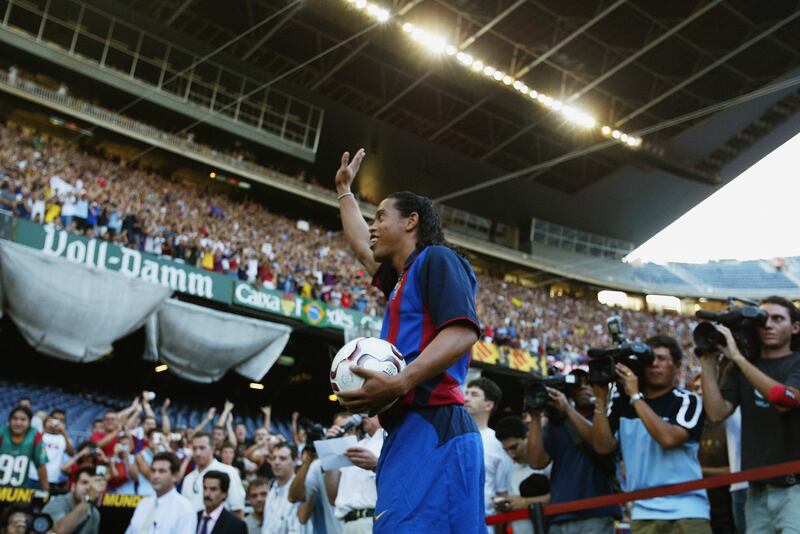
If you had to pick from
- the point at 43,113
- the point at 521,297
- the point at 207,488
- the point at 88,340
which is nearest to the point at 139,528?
the point at 207,488

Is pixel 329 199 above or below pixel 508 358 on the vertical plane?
above

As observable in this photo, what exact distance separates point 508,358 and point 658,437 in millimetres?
20148

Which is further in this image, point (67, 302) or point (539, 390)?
point (67, 302)

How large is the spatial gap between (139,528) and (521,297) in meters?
28.7

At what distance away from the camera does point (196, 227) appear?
21.4m

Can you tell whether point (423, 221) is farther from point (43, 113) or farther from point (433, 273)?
point (43, 113)

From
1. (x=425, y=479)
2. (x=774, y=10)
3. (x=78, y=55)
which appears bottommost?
(x=425, y=479)

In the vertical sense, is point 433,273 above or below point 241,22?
below

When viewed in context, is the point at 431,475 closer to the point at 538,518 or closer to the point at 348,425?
the point at 538,518

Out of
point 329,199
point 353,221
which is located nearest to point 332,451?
point 353,221

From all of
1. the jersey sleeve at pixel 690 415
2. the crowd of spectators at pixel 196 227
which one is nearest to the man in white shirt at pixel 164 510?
the jersey sleeve at pixel 690 415

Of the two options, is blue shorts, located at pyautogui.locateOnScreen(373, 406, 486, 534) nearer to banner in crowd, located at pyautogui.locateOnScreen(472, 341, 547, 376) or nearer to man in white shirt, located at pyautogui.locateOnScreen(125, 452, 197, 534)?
man in white shirt, located at pyautogui.locateOnScreen(125, 452, 197, 534)

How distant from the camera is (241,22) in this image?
26.5m

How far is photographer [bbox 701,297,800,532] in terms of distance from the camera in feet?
11.3
